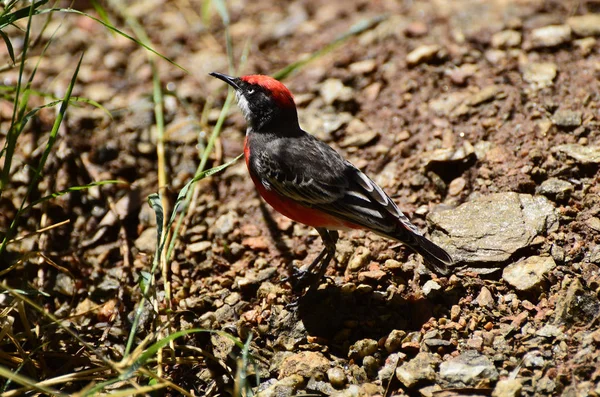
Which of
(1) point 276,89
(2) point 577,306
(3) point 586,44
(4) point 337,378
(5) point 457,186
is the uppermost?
(1) point 276,89

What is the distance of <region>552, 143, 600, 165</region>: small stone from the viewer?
5.10 meters

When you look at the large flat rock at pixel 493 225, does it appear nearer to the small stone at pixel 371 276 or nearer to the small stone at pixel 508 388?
the small stone at pixel 371 276

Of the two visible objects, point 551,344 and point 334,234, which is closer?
point 551,344

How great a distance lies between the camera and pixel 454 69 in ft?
21.9

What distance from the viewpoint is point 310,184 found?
514 centimetres

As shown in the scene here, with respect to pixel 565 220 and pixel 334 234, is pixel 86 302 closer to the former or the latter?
pixel 334 234

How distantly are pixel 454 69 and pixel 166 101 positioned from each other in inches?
129

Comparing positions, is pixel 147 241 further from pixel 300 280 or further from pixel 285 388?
pixel 285 388

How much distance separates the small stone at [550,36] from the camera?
6.54 meters

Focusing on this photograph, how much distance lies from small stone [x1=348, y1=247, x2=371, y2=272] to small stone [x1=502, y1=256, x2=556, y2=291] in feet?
3.72

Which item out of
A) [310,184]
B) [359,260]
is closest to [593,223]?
[359,260]

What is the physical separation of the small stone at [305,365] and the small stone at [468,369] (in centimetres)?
82

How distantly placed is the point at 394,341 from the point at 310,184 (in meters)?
1.49

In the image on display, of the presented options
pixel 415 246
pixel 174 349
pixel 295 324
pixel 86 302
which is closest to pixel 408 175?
pixel 415 246
